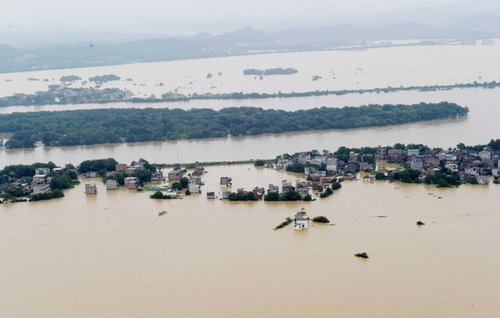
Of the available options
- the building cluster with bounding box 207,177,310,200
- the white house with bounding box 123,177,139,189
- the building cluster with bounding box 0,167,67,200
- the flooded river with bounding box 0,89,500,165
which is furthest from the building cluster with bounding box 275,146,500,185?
the building cluster with bounding box 0,167,67,200

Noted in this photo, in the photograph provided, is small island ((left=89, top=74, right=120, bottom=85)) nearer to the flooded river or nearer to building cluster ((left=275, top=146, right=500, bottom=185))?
the flooded river

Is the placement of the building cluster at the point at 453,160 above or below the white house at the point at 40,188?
above

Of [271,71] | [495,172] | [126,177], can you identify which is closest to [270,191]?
[126,177]

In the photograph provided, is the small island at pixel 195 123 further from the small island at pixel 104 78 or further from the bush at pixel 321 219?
the small island at pixel 104 78

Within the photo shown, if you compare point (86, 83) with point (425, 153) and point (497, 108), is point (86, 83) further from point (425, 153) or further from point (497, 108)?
point (425, 153)

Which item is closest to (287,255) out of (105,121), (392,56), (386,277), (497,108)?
(386,277)

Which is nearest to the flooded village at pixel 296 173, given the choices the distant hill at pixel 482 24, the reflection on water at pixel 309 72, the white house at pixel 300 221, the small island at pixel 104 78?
the white house at pixel 300 221

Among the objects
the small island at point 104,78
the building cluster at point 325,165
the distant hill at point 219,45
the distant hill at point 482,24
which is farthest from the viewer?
the distant hill at point 482,24

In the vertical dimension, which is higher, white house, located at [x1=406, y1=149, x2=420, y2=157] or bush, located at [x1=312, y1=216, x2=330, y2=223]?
white house, located at [x1=406, y1=149, x2=420, y2=157]
